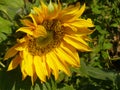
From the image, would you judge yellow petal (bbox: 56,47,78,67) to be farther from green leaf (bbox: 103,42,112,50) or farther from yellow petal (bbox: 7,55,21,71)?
green leaf (bbox: 103,42,112,50)

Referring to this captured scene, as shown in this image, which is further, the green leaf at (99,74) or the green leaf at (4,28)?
the green leaf at (99,74)

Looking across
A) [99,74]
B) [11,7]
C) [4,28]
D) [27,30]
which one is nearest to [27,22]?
[27,30]

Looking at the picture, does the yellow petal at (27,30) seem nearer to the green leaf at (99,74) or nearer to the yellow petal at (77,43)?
the yellow petal at (77,43)

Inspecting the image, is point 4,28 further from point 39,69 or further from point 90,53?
point 90,53

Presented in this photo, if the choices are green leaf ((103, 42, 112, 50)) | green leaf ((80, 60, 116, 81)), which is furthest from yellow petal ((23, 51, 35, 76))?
green leaf ((103, 42, 112, 50))

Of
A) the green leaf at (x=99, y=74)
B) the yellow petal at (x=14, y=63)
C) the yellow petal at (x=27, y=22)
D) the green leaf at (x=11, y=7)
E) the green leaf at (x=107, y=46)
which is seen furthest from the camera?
the green leaf at (x=107, y=46)

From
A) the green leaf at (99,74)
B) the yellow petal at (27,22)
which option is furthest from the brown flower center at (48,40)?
the green leaf at (99,74)
